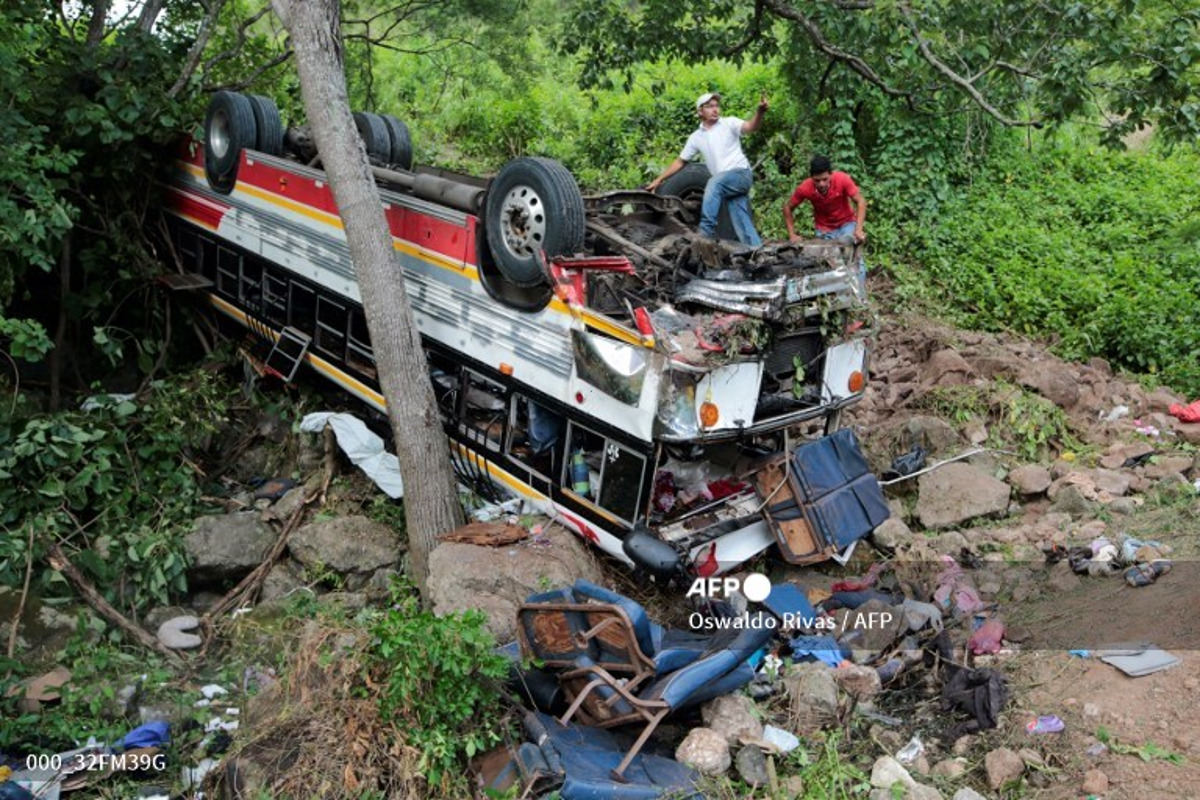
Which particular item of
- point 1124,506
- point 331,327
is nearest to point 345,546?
point 331,327

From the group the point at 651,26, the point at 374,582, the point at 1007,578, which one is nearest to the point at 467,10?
the point at 651,26

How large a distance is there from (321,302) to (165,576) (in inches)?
98.6

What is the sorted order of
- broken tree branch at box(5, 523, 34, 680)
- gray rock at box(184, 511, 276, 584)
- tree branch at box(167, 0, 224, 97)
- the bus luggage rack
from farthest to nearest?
tree branch at box(167, 0, 224, 97) → the bus luggage rack → gray rock at box(184, 511, 276, 584) → broken tree branch at box(5, 523, 34, 680)

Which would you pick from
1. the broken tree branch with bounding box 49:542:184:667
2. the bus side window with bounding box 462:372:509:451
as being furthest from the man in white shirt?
the broken tree branch with bounding box 49:542:184:667

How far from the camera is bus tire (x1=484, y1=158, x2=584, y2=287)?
6.60 m

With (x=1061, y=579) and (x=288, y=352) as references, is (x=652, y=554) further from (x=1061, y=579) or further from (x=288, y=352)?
(x=288, y=352)

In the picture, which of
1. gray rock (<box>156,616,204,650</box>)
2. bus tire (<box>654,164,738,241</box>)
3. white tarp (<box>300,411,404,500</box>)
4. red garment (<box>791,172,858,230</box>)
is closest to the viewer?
gray rock (<box>156,616,204,650</box>)

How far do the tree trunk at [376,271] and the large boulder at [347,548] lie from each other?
71 centimetres

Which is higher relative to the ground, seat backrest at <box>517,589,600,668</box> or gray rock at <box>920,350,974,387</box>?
gray rock at <box>920,350,974,387</box>

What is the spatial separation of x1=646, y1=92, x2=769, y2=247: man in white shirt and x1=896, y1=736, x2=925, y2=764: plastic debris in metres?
3.93

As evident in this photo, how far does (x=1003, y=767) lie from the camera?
16.2ft

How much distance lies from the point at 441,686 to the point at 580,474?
2038mm

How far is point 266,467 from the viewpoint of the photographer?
9.51 metres

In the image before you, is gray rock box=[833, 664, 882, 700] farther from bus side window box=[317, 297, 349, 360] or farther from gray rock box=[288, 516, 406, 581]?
bus side window box=[317, 297, 349, 360]
